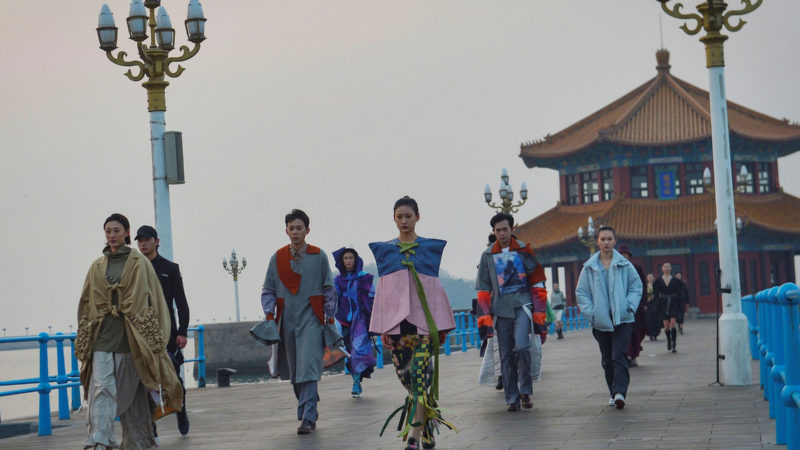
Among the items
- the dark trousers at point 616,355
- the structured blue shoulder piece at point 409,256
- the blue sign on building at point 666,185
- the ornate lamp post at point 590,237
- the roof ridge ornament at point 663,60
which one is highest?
the roof ridge ornament at point 663,60

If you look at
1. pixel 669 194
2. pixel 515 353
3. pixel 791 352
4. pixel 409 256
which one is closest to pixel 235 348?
pixel 515 353

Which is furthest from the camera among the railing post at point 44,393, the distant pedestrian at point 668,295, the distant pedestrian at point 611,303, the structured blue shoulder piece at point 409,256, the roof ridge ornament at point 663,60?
the roof ridge ornament at point 663,60

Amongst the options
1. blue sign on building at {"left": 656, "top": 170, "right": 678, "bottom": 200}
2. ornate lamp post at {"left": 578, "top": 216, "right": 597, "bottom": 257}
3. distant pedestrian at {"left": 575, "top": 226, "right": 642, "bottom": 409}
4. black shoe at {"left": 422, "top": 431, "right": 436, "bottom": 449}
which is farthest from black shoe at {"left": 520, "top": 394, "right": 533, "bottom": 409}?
blue sign on building at {"left": 656, "top": 170, "right": 678, "bottom": 200}

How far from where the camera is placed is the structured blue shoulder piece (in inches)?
351

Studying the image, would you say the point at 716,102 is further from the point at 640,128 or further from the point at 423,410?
the point at 640,128

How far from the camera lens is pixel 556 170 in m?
58.1

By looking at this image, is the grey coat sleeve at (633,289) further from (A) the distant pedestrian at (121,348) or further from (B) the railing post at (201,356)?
(B) the railing post at (201,356)

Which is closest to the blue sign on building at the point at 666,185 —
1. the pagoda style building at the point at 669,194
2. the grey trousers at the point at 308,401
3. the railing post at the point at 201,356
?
the pagoda style building at the point at 669,194

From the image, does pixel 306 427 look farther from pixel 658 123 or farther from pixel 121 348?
pixel 658 123

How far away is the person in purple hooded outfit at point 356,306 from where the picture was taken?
14828mm

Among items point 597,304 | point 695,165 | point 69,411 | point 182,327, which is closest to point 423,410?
point 182,327

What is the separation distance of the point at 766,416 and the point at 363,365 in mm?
6018

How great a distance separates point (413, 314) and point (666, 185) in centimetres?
4706

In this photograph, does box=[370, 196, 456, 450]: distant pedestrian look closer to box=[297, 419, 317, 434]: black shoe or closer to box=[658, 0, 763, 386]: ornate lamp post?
box=[297, 419, 317, 434]: black shoe
